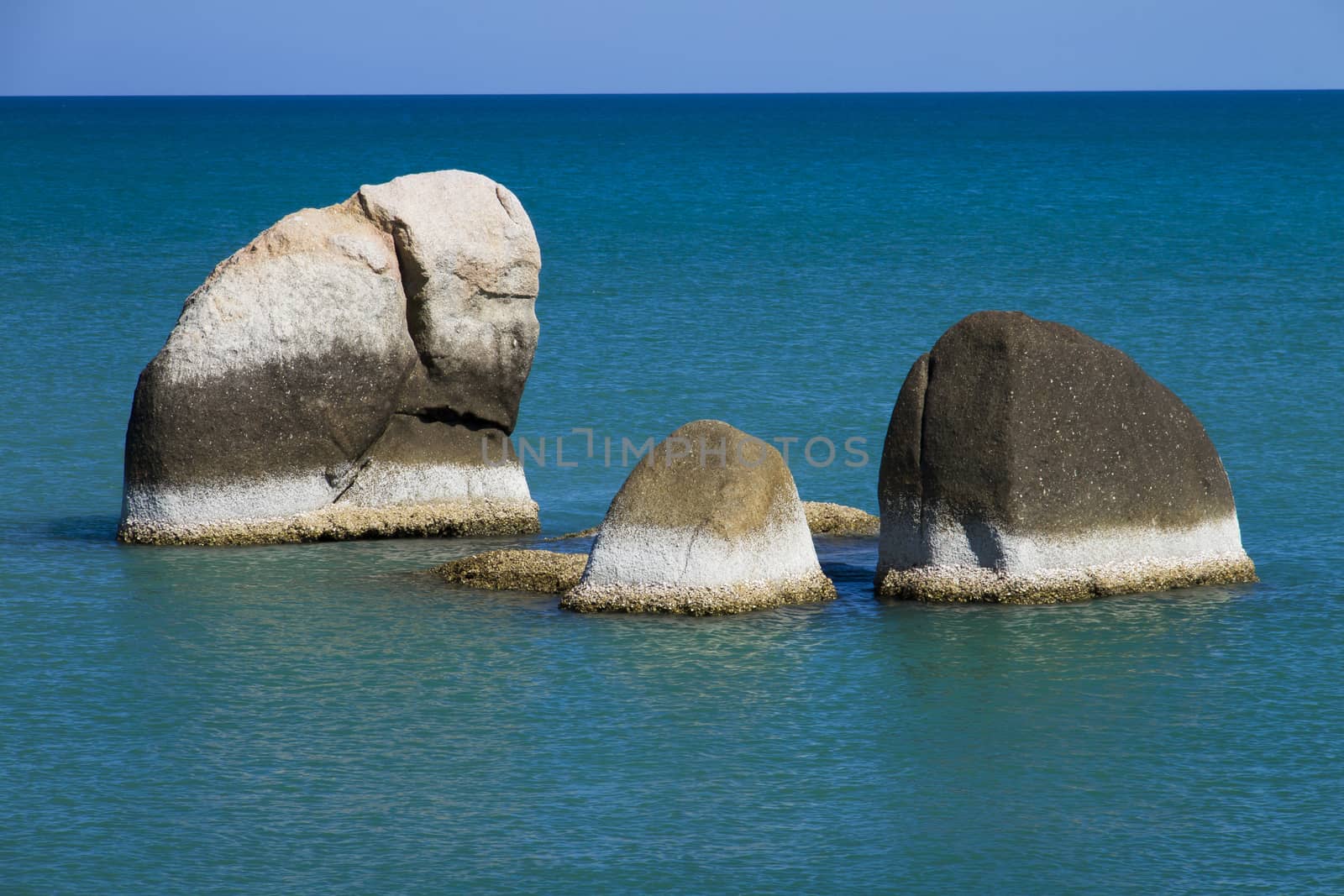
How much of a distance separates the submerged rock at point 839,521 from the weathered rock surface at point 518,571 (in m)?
2.78

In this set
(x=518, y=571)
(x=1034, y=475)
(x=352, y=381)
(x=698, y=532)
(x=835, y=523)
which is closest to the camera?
(x=698, y=532)

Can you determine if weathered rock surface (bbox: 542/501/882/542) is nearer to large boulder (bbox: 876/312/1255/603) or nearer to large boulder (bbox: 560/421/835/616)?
large boulder (bbox: 876/312/1255/603)

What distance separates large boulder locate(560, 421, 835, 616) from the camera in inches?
528

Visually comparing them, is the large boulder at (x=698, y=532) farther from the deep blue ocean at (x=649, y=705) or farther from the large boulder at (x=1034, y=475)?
the large boulder at (x=1034, y=475)

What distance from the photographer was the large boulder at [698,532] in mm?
13414

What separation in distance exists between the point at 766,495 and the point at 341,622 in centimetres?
319

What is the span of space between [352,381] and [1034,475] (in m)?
5.94

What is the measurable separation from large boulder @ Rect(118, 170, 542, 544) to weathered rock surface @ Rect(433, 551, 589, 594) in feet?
5.67

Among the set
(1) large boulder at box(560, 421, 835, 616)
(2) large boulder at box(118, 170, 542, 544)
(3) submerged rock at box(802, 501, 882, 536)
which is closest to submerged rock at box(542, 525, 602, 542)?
(2) large boulder at box(118, 170, 542, 544)

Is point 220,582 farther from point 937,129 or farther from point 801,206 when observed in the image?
point 937,129

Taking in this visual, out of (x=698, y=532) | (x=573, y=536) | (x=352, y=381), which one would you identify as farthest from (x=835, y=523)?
(x=352, y=381)

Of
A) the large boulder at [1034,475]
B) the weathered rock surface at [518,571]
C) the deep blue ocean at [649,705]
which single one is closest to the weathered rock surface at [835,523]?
the deep blue ocean at [649,705]

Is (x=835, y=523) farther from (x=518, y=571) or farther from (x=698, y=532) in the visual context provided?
(x=698, y=532)

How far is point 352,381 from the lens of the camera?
16.4m
